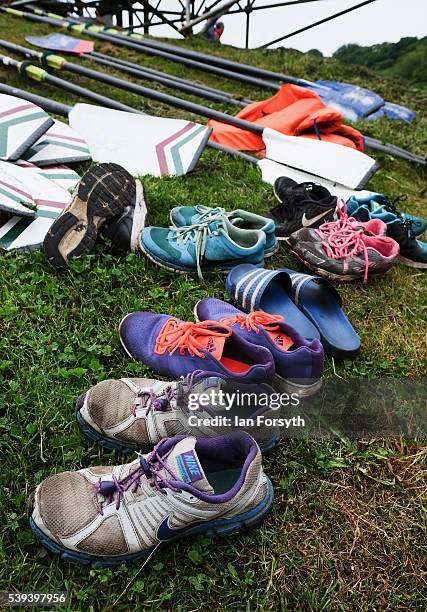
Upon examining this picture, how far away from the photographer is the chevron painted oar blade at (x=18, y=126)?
9.30ft

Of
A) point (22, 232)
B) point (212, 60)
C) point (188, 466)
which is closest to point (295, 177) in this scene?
point (22, 232)

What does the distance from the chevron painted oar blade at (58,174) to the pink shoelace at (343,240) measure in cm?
132

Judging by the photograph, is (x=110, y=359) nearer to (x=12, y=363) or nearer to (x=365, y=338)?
(x=12, y=363)

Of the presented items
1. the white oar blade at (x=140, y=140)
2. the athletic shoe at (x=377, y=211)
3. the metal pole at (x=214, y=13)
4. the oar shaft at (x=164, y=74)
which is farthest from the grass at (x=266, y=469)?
the metal pole at (x=214, y=13)

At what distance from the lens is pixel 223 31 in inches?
356

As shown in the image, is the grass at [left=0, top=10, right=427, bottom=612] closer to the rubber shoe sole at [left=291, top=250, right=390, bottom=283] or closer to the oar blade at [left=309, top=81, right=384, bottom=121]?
the rubber shoe sole at [left=291, top=250, right=390, bottom=283]

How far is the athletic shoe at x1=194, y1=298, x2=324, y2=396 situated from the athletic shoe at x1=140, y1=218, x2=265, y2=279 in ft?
1.44

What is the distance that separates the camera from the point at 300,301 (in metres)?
2.12

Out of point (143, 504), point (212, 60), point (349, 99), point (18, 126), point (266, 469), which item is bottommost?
point (266, 469)

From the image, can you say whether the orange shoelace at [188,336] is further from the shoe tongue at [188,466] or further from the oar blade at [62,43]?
the oar blade at [62,43]

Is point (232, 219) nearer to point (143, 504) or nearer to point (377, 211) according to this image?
point (377, 211)

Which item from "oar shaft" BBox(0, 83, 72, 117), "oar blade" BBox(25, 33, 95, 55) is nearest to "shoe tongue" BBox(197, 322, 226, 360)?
"oar shaft" BBox(0, 83, 72, 117)

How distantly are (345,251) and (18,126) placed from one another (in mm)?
1861

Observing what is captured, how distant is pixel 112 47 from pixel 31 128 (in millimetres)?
3545
